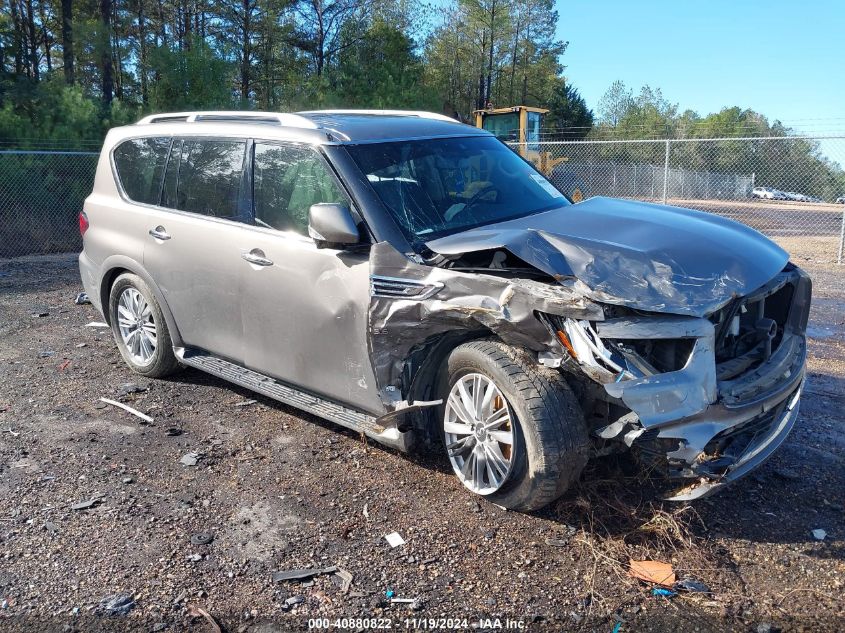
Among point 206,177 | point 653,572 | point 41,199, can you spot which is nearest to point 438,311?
point 653,572

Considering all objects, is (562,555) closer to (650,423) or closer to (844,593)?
(650,423)

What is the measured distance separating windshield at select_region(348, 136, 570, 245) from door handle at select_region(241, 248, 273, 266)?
2.73 ft

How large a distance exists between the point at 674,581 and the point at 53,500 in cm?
A: 323

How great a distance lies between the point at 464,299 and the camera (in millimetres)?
3338

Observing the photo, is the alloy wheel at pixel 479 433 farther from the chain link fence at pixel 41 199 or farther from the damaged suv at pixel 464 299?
the chain link fence at pixel 41 199

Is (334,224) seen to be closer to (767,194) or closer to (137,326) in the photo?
(137,326)

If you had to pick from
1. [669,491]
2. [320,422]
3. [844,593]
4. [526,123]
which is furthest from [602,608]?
[526,123]

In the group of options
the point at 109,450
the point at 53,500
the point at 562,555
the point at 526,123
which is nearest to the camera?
the point at 562,555

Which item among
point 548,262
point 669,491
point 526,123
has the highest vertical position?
point 526,123

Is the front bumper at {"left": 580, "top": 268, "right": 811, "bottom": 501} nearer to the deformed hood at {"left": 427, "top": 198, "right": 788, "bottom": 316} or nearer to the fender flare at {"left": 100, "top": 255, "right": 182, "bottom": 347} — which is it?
the deformed hood at {"left": 427, "top": 198, "right": 788, "bottom": 316}

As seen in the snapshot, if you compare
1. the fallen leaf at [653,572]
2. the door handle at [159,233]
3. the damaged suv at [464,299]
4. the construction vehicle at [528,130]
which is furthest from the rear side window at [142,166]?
the construction vehicle at [528,130]

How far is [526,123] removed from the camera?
23281 millimetres

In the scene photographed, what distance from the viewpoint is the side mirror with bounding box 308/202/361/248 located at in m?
3.70

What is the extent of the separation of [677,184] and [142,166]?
27.1m
